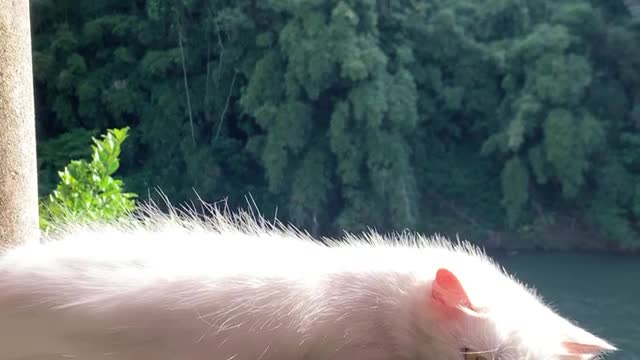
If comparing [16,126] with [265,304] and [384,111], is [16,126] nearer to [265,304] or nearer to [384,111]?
[265,304]

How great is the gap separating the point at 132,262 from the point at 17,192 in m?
0.29

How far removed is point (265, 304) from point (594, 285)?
5.94 m

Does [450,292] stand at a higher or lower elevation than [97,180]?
higher

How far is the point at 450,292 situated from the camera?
252 mm

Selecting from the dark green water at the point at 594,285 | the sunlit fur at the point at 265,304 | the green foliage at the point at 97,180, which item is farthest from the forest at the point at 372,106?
the sunlit fur at the point at 265,304

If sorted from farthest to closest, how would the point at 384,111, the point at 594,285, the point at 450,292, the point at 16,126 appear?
the point at 384,111 → the point at 594,285 → the point at 16,126 → the point at 450,292

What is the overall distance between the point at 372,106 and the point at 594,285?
6.85ft

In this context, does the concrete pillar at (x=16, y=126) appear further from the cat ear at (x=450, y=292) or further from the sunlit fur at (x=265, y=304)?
the cat ear at (x=450, y=292)

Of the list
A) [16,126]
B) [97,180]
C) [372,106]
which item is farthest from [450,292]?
[372,106]

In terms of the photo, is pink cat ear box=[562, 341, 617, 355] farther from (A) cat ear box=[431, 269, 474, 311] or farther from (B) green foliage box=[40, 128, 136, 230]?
(B) green foliage box=[40, 128, 136, 230]

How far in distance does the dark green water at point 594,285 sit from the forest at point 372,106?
20 cm

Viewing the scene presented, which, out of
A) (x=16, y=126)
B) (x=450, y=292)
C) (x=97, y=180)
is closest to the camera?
(x=450, y=292)

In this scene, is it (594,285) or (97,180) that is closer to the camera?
(97,180)

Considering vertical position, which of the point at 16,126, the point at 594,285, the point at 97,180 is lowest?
the point at 594,285
